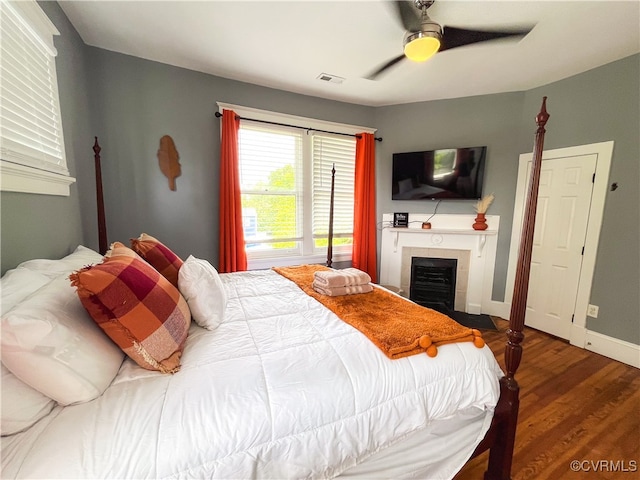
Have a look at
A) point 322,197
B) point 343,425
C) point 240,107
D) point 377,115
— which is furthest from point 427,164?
point 343,425

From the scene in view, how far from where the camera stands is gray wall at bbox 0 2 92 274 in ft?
3.87

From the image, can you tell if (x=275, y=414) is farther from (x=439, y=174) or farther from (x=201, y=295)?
(x=439, y=174)

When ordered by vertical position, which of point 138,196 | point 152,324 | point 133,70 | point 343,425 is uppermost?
point 133,70

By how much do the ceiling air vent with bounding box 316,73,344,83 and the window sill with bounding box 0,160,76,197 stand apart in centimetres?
239

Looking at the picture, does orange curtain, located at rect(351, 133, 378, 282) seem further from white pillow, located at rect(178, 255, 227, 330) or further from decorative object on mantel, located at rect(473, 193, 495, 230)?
white pillow, located at rect(178, 255, 227, 330)

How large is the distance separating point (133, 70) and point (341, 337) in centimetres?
305

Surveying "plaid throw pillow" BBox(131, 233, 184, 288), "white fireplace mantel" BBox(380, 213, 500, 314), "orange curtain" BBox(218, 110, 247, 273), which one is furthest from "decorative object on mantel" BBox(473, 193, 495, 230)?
"plaid throw pillow" BBox(131, 233, 184, 288)

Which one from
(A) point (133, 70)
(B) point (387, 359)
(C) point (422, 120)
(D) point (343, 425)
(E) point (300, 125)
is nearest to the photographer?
(D) point (343, 425)

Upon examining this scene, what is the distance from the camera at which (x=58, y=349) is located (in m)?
0.73

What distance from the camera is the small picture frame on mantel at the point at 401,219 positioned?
3.52 m

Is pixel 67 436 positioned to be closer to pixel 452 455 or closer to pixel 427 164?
pixel 452 455

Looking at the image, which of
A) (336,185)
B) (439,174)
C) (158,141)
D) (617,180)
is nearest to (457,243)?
(439,174)

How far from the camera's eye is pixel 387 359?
1.04 metres

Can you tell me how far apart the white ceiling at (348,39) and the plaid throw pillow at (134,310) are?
194cm
